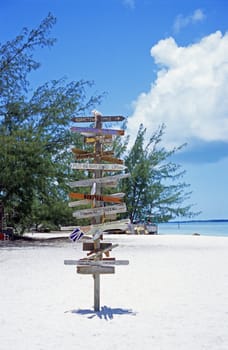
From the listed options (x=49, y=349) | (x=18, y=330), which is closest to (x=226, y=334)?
(x=49, y=349)

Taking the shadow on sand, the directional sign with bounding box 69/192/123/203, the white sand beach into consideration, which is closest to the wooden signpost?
the directional sign with bounding box 69/192/123/203

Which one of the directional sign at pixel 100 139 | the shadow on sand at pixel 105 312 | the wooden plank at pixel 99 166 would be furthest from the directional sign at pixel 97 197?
the shadow on sand at pixel 105 312

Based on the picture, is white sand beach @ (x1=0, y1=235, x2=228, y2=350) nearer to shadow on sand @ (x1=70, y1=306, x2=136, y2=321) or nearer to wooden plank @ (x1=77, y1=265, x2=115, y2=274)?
shadow on sand @ (x1=70, y1=306, x2=136, y2=321)

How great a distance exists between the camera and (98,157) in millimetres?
6633

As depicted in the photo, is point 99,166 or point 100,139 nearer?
point 99,166

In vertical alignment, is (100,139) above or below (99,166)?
above

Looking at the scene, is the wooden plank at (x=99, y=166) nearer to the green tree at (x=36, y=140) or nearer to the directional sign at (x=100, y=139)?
the directional sign at (x=100, y=139)

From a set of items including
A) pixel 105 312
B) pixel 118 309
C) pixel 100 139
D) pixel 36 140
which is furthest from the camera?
pixel 36 140

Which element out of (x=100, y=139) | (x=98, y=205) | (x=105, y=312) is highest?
(x=100, y=139)

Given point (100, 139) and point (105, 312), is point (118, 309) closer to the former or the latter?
point (105, 312)

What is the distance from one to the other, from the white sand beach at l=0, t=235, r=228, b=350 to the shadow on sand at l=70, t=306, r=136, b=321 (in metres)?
0.01

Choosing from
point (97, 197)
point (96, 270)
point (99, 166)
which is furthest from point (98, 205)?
point (96, 270)

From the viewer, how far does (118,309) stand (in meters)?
6.42

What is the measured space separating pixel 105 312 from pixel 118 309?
243 millimetres
